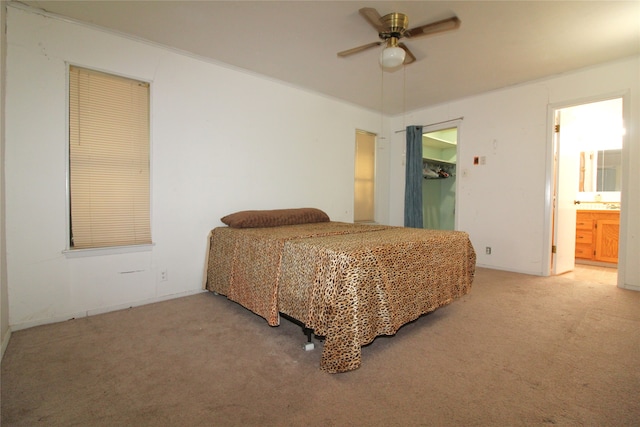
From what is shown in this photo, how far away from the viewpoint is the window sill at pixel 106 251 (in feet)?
7.71

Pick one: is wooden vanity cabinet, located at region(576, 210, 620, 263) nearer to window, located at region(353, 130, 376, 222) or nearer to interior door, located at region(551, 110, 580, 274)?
interior door, located at region(551, 110, 580, 274)

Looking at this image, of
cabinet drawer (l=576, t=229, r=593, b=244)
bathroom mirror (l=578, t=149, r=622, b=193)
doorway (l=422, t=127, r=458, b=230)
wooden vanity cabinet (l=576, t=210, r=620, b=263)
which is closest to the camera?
wooden vanity cabinet (l=576, t=210, r=620, b=263)

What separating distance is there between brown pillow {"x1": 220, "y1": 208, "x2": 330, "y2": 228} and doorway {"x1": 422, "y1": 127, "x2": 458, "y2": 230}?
134 inches

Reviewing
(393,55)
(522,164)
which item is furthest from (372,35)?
(522,164)

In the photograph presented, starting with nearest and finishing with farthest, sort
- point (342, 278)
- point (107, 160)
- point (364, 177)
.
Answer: point (342, 278) < point (107, 160) < point (364, 177)

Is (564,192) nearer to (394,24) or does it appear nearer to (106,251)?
(394,24)

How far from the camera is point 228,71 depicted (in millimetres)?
3227

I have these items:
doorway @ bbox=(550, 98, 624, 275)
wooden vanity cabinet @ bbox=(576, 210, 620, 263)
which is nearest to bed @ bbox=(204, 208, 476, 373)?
doorway @ bbox=(550, 98, 624, 275)

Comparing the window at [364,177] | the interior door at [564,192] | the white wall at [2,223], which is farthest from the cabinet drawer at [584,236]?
the white wall at [2,223]

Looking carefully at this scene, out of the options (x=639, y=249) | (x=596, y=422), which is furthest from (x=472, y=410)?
(x=639, y=249)

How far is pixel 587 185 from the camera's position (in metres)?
4.96

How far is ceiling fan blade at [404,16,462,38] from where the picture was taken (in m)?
1.94

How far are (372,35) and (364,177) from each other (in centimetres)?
254

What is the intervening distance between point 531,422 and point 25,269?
131 inches
